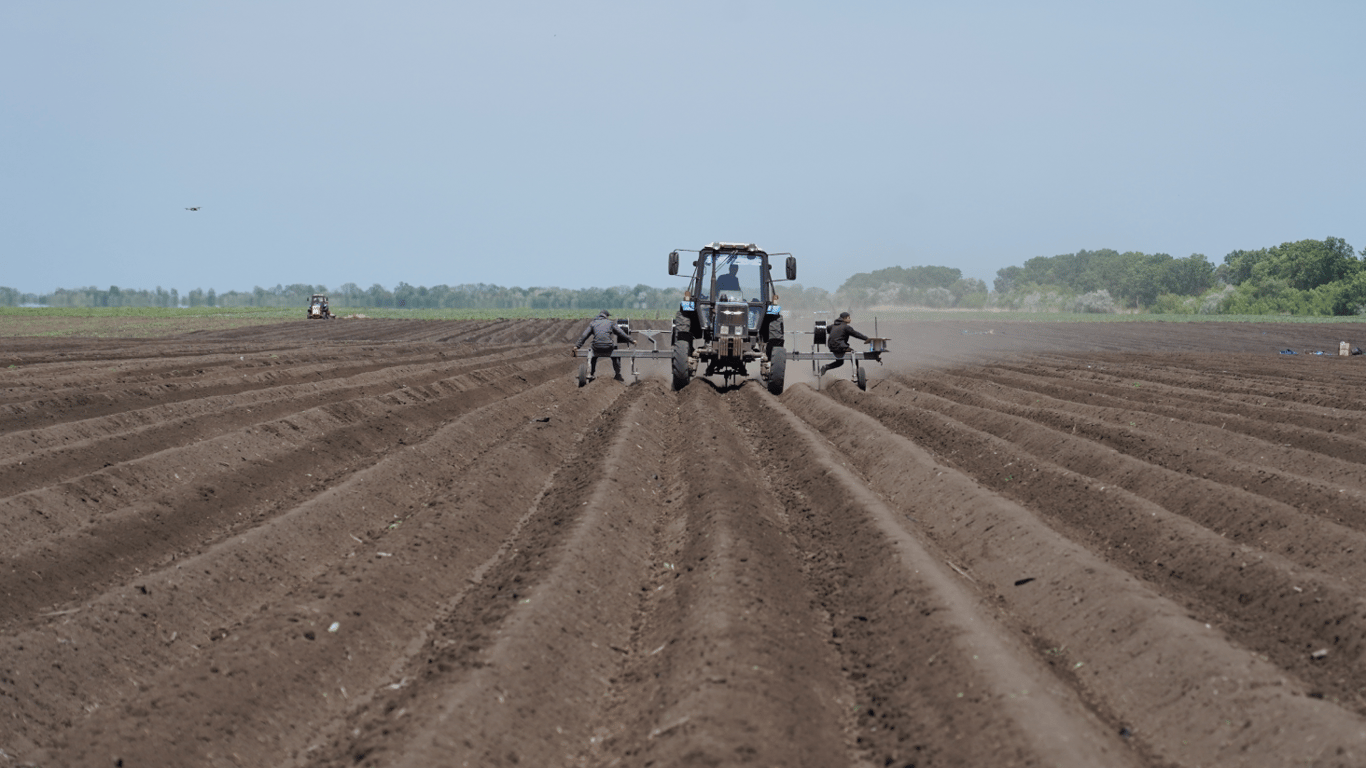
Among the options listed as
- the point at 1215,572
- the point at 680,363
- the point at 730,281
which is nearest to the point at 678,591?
the point at 1215,572

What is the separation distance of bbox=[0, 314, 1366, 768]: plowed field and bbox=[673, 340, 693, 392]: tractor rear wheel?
3067 mm

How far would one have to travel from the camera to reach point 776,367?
657 inches

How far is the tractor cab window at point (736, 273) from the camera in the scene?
669 inches

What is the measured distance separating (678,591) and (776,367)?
35.0 ft

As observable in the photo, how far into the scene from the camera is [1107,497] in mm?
8406

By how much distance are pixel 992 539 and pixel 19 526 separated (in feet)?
23.4

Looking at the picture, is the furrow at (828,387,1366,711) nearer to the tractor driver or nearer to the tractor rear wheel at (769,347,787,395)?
the tractor rear wheel at (769,347,787,395)

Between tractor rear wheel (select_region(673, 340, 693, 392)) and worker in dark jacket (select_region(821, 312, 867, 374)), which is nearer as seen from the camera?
tractor rear wheel (select_region(673, 340, 693, 392))

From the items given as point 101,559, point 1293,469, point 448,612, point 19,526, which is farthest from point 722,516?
point 1293,469

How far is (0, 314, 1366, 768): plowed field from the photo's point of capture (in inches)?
171

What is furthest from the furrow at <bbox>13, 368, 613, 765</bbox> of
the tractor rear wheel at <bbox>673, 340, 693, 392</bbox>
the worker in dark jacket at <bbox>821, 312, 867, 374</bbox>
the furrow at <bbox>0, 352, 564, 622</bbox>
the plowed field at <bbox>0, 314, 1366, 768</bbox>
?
the worker in dark jacket at <bbox>821, 312, 867, 374</bbox>

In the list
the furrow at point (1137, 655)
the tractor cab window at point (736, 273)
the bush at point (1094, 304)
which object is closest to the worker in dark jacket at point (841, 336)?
the tractor cab window at point (736, 273)

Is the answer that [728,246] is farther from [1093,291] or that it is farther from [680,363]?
[1093,291]

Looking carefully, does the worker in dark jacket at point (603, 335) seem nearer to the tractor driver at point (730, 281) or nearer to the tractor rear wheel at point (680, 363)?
the tractor rear wheel at point (680, 363)
